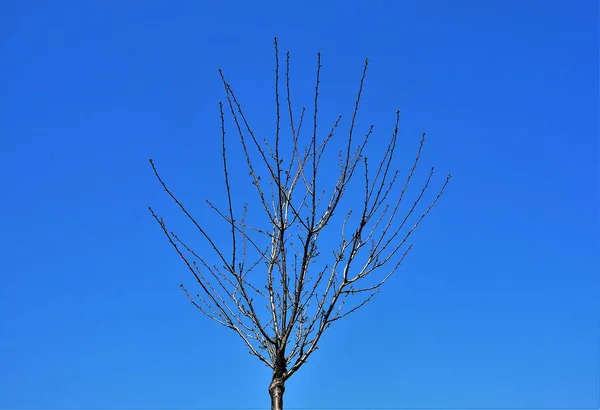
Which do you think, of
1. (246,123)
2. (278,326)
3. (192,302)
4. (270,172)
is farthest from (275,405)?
(246,123)

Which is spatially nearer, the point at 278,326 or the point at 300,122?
the point at 278,326

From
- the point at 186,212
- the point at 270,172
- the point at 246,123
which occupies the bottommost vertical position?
the point at 186,212

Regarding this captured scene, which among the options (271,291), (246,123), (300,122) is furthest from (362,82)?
(271,291)

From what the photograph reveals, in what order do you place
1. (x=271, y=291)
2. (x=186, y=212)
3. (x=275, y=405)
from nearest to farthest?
(x=275, y=405), (x=186, y=212), (x=271, y=291)

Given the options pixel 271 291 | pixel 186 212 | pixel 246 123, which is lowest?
pixel 271 291

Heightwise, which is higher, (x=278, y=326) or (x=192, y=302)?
(x=192, y=302)

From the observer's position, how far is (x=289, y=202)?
3.53 meters

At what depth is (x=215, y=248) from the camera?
3365 millimetres

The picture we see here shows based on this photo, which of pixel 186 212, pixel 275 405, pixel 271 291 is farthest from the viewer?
pixel 271 291

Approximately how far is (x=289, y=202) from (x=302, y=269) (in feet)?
1.63

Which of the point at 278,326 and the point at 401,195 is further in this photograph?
the point at 401,195

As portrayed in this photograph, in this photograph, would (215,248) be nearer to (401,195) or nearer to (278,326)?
(278,326)

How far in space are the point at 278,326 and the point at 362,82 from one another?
5.04ft

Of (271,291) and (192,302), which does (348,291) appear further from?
(192,302)
